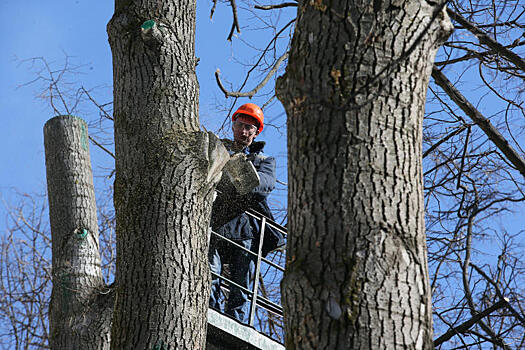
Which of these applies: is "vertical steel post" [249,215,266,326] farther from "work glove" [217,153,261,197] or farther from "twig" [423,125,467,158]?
"twig" [423,125,467,158]

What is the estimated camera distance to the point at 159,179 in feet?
13.0

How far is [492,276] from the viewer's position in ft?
16.9

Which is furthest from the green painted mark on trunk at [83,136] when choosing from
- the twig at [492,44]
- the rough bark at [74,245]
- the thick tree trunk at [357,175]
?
the thick tree trunk at [357,175]

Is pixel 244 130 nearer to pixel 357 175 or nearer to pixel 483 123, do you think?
pixel 483 123

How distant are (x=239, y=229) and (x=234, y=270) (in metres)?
0.36

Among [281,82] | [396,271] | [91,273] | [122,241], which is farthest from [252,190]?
[396,271]

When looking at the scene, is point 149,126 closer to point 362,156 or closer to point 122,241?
point 122,241

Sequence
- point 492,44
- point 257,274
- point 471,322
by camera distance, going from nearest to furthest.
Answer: point 471,322 → point 492,44 → point 257,274

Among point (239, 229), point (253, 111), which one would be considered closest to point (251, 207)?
point (239, 229)

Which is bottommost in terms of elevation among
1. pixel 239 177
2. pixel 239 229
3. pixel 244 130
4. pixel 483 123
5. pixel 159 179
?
pixel 159 179

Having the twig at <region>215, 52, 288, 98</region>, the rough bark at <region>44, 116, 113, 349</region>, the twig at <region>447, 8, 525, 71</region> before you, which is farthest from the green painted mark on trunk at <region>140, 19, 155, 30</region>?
the twig at <region>447, 8, 525, 71</region>

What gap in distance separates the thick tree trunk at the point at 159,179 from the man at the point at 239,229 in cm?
125

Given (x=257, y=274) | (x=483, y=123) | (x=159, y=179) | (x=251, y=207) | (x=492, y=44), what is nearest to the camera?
(x=159, y=179)

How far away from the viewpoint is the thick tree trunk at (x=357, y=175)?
2064 millimetres
